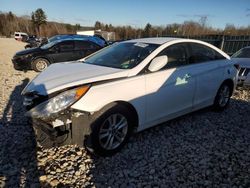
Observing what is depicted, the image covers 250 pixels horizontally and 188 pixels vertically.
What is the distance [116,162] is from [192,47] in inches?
100

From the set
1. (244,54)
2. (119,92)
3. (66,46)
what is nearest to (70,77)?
(119,92)

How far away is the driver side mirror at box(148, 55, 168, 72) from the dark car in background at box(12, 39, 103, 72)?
7.57 metres

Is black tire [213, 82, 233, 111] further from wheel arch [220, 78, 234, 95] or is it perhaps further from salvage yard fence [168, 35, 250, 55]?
salvage yard fence [168, 35, 250, 55]

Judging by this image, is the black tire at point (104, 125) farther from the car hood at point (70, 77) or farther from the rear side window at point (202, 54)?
the rear side window at point (202, 54)

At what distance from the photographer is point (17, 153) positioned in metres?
3.42

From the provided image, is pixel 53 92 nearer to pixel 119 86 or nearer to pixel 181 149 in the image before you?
pixel 119 86

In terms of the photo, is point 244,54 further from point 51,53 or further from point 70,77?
point 51,53

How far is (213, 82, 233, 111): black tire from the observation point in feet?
16.6

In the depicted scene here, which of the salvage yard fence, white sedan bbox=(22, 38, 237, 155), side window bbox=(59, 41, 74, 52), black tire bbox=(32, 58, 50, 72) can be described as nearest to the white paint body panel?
white sedan bbox=(22, 38, 237, 155)

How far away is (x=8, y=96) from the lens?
20.3 feet

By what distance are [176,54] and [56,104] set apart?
7.43 ft

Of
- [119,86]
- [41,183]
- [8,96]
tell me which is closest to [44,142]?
[41,183]

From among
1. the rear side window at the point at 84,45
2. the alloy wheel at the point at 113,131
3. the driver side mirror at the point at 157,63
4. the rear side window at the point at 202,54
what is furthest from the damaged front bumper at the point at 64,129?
the rear side window at the point at 84,45

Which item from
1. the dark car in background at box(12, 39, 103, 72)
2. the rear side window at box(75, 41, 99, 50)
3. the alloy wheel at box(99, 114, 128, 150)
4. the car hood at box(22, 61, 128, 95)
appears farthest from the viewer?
the rear side window at box(75, 41, 99, 50)
